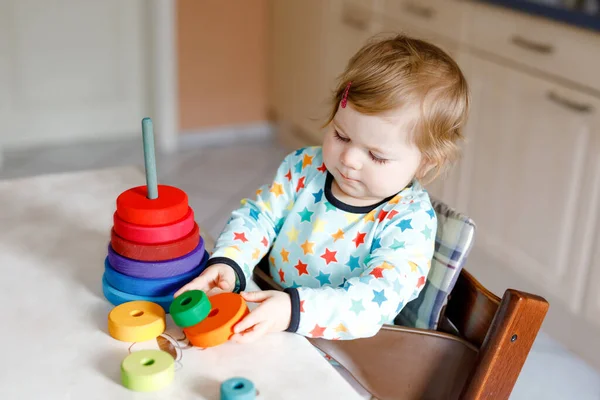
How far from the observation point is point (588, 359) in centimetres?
217

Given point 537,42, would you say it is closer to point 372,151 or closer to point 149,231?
point 372,151

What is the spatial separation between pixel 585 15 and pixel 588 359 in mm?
971

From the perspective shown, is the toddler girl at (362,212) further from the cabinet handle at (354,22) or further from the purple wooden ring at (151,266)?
the cabinet handle at (354,22)

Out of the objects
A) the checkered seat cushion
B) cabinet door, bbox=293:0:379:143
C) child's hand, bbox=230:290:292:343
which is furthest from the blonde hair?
cabinet door, bbox=293:0:379:143

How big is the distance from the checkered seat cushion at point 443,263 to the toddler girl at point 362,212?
0.04 meters

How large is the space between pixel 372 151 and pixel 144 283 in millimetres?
388

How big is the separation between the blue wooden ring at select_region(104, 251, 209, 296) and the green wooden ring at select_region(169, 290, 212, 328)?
0.08 metres

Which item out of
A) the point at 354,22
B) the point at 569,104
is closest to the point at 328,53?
the point at 354,22

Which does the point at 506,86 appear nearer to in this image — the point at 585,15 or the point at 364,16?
the point at 585,15

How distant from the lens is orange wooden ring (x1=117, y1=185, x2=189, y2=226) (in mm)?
937

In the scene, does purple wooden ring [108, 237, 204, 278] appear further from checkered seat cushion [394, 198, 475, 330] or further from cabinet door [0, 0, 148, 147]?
cabinet door [0, 0, 148, 147]

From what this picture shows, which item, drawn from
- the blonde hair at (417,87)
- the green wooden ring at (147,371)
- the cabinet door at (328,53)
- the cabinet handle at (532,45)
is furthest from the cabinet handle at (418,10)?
the green wooden ring at (147,371)

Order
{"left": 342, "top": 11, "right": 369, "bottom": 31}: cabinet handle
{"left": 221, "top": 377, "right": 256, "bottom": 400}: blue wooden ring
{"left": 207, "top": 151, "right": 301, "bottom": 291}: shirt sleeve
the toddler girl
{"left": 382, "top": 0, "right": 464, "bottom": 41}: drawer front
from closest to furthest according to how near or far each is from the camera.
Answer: {"left": 221, "top": 377, "right": 256, "bottom": 400}: blue wooden ring, the toddler girl, {"left": 207, "top": 151, "right": 301, "bottom": 291}: shirt sleeve, {"left": 382, "top": 0, "right": 464, "bottom": 41}: drawer front, {"left": 342, "top": 11, "right": 369, "bottom": 31}: cabinet handle

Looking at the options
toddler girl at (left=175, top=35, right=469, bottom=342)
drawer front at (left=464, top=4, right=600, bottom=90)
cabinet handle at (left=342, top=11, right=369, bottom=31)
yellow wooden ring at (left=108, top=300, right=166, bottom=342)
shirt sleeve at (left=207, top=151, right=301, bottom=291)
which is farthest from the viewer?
cabinet handle at (left=342, top=11, right=369, bottom=31)
